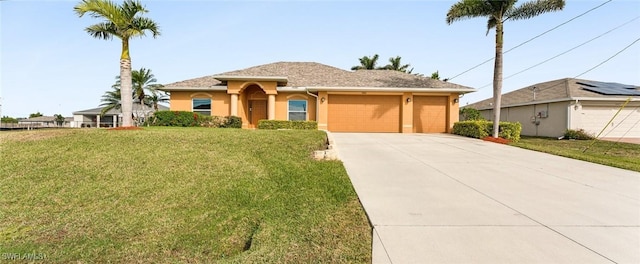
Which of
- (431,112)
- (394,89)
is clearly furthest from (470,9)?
(431,112)

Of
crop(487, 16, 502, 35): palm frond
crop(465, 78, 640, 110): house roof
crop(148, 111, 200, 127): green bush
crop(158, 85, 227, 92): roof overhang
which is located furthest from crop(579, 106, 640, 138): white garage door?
crop(148, 111, 200, 127): green bush

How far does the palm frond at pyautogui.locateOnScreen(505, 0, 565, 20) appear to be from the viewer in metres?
13.4

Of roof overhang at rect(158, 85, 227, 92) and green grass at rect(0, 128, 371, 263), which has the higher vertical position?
roof overhang at rect(158, 85, 227, 92)

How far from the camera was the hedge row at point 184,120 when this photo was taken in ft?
49.7

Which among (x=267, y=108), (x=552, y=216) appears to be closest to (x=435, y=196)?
(x=552, y=216)

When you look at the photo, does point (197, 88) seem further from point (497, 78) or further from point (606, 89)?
point (606, 89)

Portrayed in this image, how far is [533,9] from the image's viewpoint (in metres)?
13.7

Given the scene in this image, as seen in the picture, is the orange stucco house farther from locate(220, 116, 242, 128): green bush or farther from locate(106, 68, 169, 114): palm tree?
locate(106, 68, 169, 114): palm tree

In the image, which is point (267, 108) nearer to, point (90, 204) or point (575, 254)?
point (90, 204)

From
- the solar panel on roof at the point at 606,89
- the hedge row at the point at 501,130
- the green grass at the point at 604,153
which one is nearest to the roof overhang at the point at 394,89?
the hedge row at the point at 501,130

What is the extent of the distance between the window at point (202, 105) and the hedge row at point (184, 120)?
2310 millimetres

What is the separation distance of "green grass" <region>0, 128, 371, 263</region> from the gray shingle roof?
392 inches

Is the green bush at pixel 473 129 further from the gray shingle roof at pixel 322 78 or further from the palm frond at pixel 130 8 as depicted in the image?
the palm frond at pixel 130 8

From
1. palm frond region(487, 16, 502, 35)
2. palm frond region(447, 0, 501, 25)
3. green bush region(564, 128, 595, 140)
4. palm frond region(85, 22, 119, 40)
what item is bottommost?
green bush region(564, 128, 595, 140)
